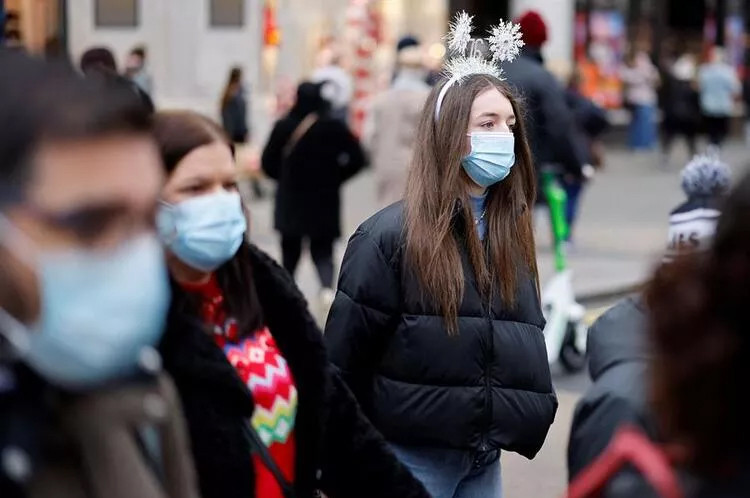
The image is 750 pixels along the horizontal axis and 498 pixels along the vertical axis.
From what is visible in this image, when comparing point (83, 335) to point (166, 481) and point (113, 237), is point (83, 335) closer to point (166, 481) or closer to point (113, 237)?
point (113, 237)

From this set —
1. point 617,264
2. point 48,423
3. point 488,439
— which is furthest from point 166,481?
point 617,264

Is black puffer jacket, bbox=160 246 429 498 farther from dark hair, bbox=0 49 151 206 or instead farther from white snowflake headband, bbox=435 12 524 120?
white snowflake headband, bbox=435 12 524 120

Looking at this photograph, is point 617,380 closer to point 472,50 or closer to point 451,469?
point 451,469

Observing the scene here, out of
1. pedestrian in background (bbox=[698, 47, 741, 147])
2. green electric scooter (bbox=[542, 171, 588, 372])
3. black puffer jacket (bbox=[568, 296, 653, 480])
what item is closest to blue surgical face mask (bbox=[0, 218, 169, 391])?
black puffer jacket (bbox=[568, 296, 653, 480])

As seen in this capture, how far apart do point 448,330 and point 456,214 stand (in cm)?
33

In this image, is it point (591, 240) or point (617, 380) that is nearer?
point (617, 380)

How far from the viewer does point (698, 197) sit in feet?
15.0

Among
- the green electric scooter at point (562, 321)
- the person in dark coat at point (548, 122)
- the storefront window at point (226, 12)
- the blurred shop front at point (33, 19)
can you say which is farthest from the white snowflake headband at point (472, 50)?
the storefront window at point (226, 12)

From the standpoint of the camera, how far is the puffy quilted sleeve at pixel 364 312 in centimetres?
419

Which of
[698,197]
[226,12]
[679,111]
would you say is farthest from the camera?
[679,111]

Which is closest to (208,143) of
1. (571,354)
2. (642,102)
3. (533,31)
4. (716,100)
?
(571,354)

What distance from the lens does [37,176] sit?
1.96 m

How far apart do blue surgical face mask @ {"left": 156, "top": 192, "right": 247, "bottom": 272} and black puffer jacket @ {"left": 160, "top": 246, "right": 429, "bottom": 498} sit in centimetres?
9

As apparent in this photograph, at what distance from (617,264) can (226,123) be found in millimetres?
6337
